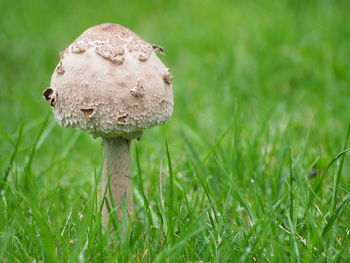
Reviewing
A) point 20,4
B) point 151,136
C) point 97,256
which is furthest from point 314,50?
point 20,4

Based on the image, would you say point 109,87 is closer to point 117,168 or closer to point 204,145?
point 117,168

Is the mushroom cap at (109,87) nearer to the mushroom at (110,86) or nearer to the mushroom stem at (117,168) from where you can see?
the mushroom at (110,86)

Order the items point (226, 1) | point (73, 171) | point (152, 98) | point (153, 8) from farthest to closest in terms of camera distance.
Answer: point (153, 8) < point (226, 1) < point (73, 171) < point (152, 98)

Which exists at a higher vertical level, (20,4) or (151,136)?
(20,4)

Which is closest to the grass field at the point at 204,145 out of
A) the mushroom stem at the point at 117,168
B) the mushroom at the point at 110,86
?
the mushroom stem at the point at 117,168

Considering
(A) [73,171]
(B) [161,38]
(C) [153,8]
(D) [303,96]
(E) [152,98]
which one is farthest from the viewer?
(C) [153,8]

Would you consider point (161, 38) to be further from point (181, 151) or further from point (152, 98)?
point (152, 98)

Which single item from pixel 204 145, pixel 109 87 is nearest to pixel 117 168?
pixel 109 87
